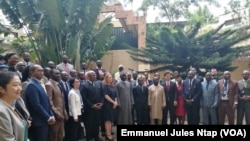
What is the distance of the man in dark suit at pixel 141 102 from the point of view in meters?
8.20

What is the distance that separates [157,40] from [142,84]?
5.92 m

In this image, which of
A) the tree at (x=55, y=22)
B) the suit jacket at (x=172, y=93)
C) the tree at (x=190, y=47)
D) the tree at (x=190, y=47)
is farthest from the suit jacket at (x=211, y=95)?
the tree at (x=190, y=47)

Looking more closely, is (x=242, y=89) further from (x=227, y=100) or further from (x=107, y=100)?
(x=107, y=100)

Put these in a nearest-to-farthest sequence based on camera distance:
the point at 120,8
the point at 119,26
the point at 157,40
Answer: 1. the point at 157,40
2. the point at 120,8
3. the point at 119,26

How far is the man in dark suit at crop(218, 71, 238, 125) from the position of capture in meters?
7.87

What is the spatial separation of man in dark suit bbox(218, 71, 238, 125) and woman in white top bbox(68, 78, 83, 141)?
11.7 feet

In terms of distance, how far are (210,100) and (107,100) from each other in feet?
8.55

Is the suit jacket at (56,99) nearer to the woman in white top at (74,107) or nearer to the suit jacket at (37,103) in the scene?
the woman in white top at (74,107)

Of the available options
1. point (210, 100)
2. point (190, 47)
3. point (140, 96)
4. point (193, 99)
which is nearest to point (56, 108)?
point (140, 96)

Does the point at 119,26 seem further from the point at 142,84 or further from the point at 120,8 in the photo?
the point at 142,84

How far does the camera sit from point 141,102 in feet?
26.9

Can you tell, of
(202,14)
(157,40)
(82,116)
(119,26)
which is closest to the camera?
(82,116)

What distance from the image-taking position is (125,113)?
7.80 metres

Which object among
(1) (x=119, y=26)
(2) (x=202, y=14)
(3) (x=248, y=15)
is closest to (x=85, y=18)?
(1) (x=119, y=26)
